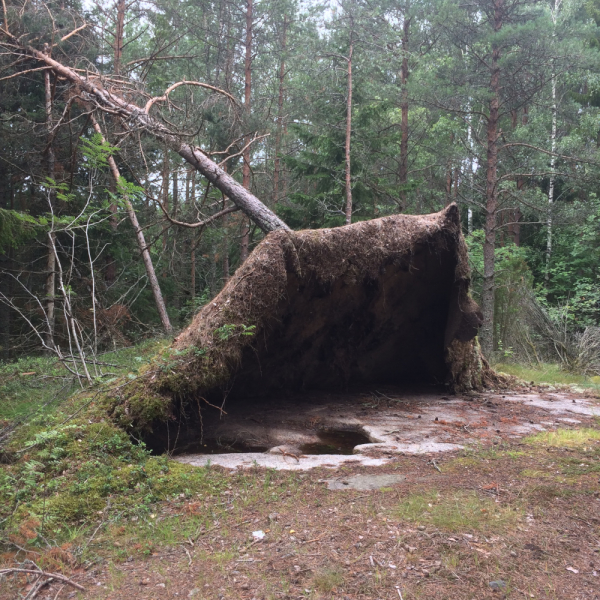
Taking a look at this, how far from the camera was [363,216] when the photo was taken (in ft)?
47.4

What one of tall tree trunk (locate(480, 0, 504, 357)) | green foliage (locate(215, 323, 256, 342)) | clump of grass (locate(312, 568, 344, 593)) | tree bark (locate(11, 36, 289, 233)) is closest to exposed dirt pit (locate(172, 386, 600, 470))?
green foliage (locate(215, 323, 256, 342))

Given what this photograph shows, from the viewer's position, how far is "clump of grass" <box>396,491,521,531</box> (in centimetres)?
314

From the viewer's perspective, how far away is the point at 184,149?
344 inches

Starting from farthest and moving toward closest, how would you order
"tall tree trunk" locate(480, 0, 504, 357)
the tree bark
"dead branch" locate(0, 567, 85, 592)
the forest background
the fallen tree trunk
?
1. "tall tree trunk" locate(480, 0, 504, 357)
2. the forest background
3. the tree bark
4. the fallen tree trunk
5. "dead branch" locate(0, 567, 85, 592)

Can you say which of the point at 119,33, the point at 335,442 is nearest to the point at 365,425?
the point at 335,442

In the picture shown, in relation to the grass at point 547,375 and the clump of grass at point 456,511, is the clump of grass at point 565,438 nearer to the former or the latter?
the clump of grass at point 456,511

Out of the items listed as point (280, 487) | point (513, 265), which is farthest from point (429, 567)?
point (513, 265)

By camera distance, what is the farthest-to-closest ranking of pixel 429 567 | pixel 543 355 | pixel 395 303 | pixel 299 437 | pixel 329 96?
pixel 329 96 < pixel 543 355 < pixel 395 303 < pixel 299 437 < pixel 429 567

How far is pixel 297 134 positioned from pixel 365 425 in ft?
37.3

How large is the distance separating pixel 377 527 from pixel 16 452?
3.36 meters

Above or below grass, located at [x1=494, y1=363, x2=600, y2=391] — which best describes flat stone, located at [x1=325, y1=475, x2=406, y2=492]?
above

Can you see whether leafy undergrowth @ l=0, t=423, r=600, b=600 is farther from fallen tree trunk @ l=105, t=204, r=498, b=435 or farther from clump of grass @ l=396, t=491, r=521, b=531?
fallen tree trunk @ l=105, t=204, r=498, b=435

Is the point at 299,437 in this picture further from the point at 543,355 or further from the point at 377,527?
the point at 543,355

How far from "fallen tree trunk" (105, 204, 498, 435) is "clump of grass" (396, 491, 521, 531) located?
107 inches
